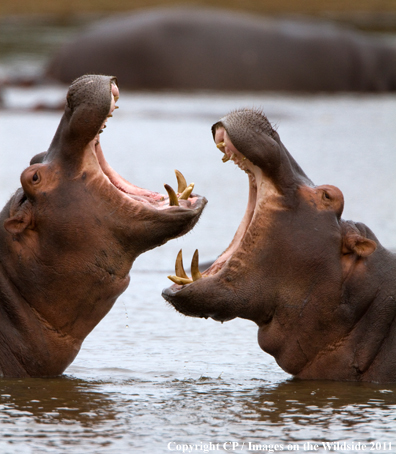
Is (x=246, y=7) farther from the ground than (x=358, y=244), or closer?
farther from the ground

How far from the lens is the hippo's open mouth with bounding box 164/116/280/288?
452 cm

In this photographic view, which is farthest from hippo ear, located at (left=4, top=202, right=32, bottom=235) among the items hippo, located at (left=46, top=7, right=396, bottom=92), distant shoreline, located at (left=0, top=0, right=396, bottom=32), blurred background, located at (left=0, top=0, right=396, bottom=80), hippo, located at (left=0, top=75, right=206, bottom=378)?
distant shoreline, located at (left=0, top=0, right=396, bottom=32)

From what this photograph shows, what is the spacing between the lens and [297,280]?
14.9 ft

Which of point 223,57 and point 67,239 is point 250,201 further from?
point 223,57

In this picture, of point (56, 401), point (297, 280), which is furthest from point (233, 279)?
point (56, 401)

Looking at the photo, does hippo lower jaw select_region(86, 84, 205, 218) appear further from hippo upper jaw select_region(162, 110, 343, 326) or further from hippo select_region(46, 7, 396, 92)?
hippo select_region(46, 7, 396, 92)

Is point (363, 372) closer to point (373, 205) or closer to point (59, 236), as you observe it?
point (59, 236)

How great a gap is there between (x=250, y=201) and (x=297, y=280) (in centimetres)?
43

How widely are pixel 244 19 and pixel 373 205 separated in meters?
9.75

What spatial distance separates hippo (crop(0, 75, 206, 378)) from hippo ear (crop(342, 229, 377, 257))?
25.8 inches

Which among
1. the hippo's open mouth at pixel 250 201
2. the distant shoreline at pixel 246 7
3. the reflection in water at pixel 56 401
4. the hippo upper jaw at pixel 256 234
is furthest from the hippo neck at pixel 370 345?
the distant shoreline at pixel 246 7

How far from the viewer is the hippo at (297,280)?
4496 millimetres

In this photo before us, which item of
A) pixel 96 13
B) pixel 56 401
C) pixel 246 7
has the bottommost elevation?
pixel 56 401

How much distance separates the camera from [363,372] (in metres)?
4.60
